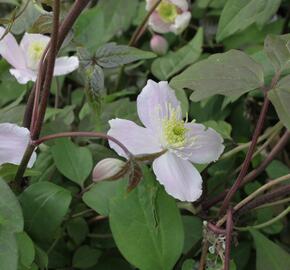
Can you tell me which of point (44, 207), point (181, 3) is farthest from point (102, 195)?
point (181, 3)

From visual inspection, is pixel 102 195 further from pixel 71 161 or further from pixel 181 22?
pixel 181 22

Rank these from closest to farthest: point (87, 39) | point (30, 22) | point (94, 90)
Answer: point (94, 90) < point (30, 22) < point (87, 39)

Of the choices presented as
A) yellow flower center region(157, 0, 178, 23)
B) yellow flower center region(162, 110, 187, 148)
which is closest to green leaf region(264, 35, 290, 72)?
yellow flower center region(162, 110, 187, 148)

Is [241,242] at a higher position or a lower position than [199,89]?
lower

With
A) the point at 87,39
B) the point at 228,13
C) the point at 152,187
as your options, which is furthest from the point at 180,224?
the point at 87,39

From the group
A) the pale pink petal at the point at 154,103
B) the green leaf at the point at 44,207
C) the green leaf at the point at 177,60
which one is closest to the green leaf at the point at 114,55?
the pale pink petal at the point at 154,103

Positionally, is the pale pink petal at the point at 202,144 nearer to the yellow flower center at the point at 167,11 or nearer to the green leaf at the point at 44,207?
the green leaf at the point at 44,207

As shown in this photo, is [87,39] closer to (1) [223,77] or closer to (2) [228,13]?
(2) [228,13]
